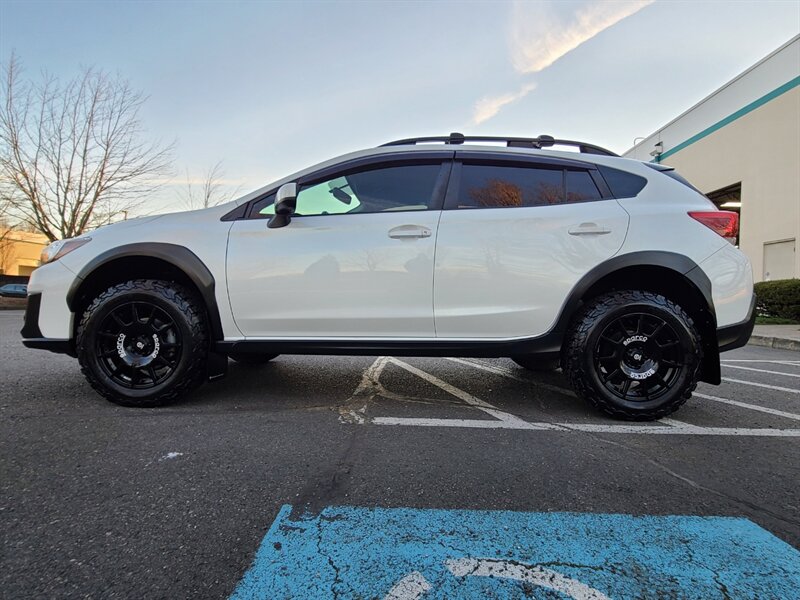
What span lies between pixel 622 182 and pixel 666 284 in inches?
30.1

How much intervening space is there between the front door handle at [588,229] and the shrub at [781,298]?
1307cm

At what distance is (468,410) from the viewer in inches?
119

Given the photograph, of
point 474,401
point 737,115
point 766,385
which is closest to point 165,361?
point 474,401

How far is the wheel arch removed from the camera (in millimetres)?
2778

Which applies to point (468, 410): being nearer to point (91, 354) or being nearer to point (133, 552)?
point (133, 552)

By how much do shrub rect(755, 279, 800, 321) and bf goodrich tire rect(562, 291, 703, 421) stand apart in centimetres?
1277

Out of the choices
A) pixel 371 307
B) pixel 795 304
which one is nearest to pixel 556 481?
Result: pixel 371 307

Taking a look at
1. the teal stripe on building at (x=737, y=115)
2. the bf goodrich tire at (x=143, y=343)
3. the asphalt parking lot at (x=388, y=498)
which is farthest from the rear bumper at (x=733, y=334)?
the teal stripe on building at (x=737, y=115)

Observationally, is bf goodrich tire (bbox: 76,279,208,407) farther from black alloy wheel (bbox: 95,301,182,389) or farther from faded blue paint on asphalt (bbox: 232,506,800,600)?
faded blue paint on asphalt (bbox: 232,506,800,600)

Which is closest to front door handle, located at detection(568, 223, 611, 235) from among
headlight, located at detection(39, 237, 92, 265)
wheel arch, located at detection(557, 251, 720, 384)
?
wheel arch, located at detection(557, 251, 720, 384)

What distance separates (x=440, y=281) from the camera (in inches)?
114

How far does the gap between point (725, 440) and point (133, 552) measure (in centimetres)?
298

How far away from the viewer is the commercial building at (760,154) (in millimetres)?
13875

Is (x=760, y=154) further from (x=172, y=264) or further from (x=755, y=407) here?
(x=172, y=264)
